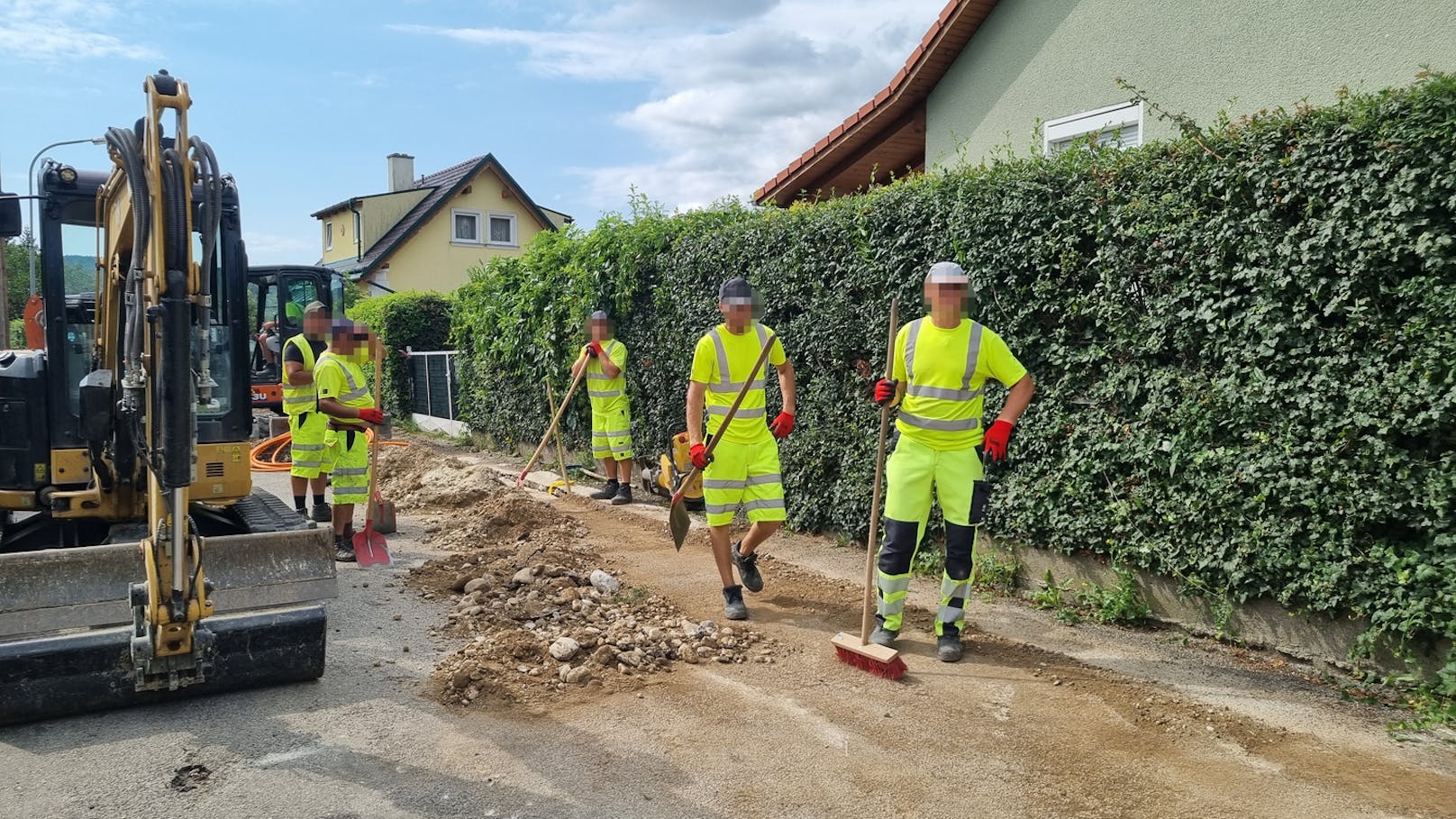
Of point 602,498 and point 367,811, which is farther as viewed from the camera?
point 602,498

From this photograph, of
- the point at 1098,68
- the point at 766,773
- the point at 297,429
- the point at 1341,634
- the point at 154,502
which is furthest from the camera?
the point at 1098,68

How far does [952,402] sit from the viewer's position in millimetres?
5004

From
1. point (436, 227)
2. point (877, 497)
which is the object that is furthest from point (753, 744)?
point (436, 227)

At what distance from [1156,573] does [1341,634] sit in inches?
38.5

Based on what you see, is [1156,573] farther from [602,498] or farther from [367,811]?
[602,498]

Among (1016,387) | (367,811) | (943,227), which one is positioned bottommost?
(367,811)

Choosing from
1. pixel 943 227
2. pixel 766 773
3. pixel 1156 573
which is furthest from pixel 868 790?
pixel 943 227

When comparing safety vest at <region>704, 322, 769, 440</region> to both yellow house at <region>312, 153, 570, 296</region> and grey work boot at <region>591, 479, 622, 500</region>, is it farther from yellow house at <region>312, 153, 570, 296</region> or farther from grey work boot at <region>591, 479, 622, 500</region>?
yellow house at <region>312, 153, 570, 296</region>

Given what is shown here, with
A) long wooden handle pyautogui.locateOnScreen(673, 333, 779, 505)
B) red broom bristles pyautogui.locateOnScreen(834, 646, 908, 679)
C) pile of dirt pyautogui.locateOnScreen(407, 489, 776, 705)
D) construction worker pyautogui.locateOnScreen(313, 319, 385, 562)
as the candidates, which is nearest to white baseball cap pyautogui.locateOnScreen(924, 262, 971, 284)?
long wooden handle pyautogui.locateOnScreen(673, 333, 779, 505)

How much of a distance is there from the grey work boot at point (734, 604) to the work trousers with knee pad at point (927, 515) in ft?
3.35

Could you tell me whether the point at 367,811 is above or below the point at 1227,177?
below

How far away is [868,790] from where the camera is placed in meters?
3.67

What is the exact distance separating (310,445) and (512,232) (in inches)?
1105

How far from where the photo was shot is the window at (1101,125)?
8711 millimetres
